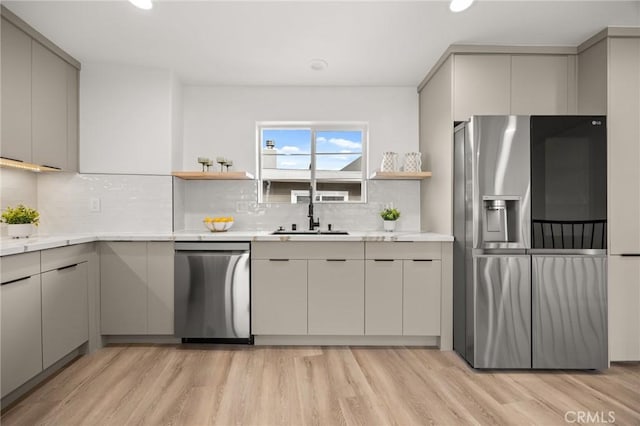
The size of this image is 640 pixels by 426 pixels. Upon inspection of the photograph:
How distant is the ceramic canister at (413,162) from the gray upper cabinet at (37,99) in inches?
122

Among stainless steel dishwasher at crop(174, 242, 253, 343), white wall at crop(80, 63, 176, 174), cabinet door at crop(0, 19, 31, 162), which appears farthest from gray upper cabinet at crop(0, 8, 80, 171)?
stainless steel dishwasher at crop(174, 242, 253, 343)

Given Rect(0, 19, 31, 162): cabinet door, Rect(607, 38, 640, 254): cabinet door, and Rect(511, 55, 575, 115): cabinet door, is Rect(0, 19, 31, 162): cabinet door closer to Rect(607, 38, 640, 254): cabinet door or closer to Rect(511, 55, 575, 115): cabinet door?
Rect(511, 55, 575, 115): cabinet door

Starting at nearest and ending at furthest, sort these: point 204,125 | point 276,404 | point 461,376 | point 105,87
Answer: point 276,404 < point 461,376 < point 105,87 < point 204,125

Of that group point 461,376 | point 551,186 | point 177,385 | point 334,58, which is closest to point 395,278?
point 461,376

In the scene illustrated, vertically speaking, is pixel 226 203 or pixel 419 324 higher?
pixel 226 203

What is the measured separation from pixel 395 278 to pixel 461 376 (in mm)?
843

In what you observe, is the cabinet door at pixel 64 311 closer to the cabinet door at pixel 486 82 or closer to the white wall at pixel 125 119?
the white wall at pixel 125 119

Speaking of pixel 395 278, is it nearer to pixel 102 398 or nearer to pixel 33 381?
pixel 102 398

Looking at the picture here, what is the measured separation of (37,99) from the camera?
268cm

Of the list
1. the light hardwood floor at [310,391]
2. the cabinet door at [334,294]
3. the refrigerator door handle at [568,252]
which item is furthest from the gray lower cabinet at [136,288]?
the refrigerator door handle at [568,252]

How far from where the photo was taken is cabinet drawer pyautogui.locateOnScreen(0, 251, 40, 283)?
76.7 inches

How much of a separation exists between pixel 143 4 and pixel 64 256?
1828 mm

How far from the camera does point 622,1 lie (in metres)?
2.27

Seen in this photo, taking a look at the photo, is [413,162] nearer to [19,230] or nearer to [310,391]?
[310,391]
